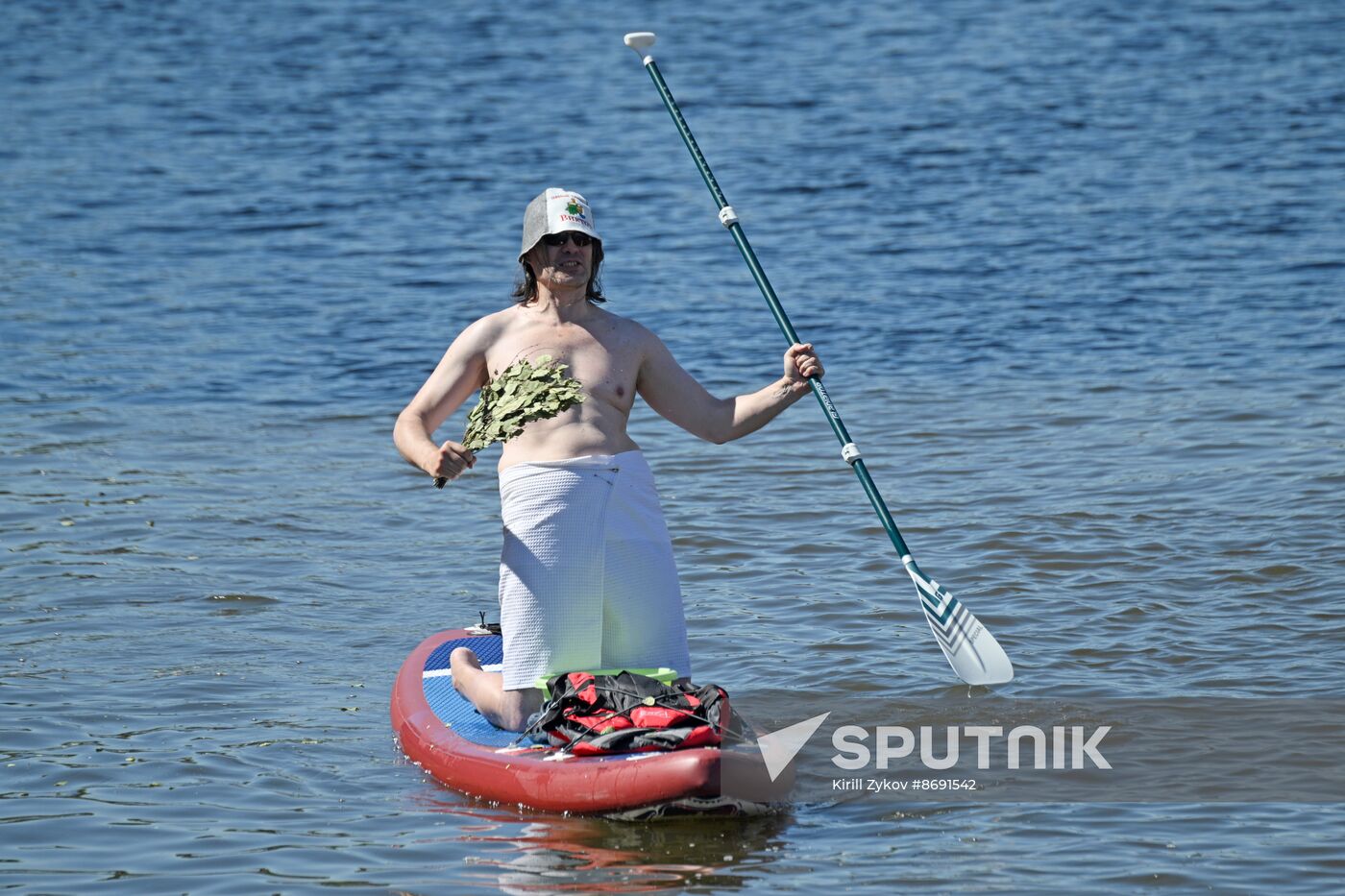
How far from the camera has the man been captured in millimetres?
5715

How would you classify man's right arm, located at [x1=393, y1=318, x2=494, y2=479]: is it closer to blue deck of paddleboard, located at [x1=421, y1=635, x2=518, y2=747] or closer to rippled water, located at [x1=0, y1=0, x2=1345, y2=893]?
blue deck of paddleboard, located at [x1=421, y1=635, x2=518, y2=747]

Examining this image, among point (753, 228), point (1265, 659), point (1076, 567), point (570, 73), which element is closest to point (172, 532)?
point (1076, 567)

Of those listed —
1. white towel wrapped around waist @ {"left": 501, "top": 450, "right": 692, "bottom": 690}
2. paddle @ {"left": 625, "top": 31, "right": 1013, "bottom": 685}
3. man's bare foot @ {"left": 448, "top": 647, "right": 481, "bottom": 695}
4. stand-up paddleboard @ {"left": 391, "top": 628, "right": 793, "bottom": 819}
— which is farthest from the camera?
paddle @ {"left": 625, "top": 31, "right": 1013, "bottom": 685}

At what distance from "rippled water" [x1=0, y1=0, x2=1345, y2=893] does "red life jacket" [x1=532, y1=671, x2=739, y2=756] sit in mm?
273

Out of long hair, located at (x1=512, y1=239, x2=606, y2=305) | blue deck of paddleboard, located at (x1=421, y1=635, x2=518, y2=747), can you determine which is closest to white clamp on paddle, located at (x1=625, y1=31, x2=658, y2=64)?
long hair, located at (x1=512, y1=239, x2=606, y2=305)

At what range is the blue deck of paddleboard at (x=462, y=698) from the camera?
235 inches

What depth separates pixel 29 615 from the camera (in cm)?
786

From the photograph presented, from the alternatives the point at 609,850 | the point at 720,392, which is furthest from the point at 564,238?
the point at 720,392

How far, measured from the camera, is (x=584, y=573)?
570 cm

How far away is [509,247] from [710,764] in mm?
11495

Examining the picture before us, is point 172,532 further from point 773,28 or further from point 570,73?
point 773,28

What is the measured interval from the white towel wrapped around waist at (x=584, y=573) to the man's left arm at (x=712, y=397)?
1.03ft

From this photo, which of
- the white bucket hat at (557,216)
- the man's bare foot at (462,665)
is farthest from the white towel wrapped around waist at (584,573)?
the white bucket hat at (557,216)

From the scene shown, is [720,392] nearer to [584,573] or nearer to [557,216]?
[557,216]
